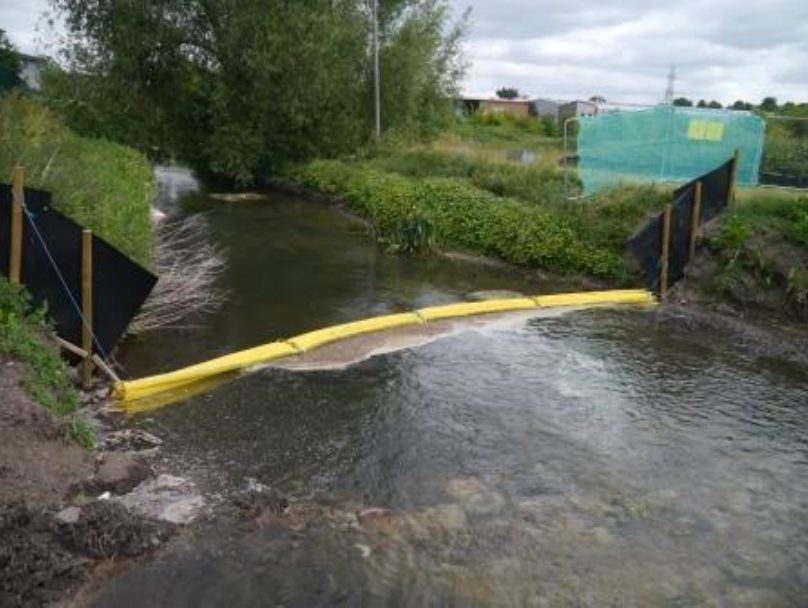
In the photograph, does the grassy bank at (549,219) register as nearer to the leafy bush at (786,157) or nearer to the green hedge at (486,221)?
the green hedge at (486,221)

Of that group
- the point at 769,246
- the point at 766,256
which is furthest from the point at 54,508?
the point at 769,246

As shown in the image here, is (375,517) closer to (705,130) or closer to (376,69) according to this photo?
Answer: (705,130)

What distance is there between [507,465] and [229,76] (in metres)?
20.3

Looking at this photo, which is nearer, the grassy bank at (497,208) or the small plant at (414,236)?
the grassy bank at (497,208)

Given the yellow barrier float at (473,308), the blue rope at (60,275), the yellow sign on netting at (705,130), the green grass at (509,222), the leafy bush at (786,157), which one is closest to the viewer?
the blue rope at (60,275)

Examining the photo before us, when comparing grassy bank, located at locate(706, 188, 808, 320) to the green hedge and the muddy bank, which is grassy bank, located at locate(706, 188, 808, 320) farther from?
the muddy bank

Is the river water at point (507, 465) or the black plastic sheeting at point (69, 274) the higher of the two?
the black plastic sheeting at point (69, 274)

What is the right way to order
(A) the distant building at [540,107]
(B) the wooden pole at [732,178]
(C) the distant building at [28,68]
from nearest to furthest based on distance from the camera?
(B) the wooden pole at [732,178], (C) the distant building at [28,68], (A) the distant building at [540,107]

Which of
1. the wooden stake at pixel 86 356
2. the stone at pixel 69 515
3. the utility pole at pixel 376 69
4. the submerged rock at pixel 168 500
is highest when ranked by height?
the utility pole at pixel 376 69

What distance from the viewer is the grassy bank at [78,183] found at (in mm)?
8562

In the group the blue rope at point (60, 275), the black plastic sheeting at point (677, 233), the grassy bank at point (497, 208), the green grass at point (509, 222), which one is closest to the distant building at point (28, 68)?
the grassy bank at point (497, 208)

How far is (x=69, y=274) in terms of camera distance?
727 cm

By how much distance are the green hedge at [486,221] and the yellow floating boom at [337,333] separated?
3.94 ft

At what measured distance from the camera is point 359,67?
26.2m
